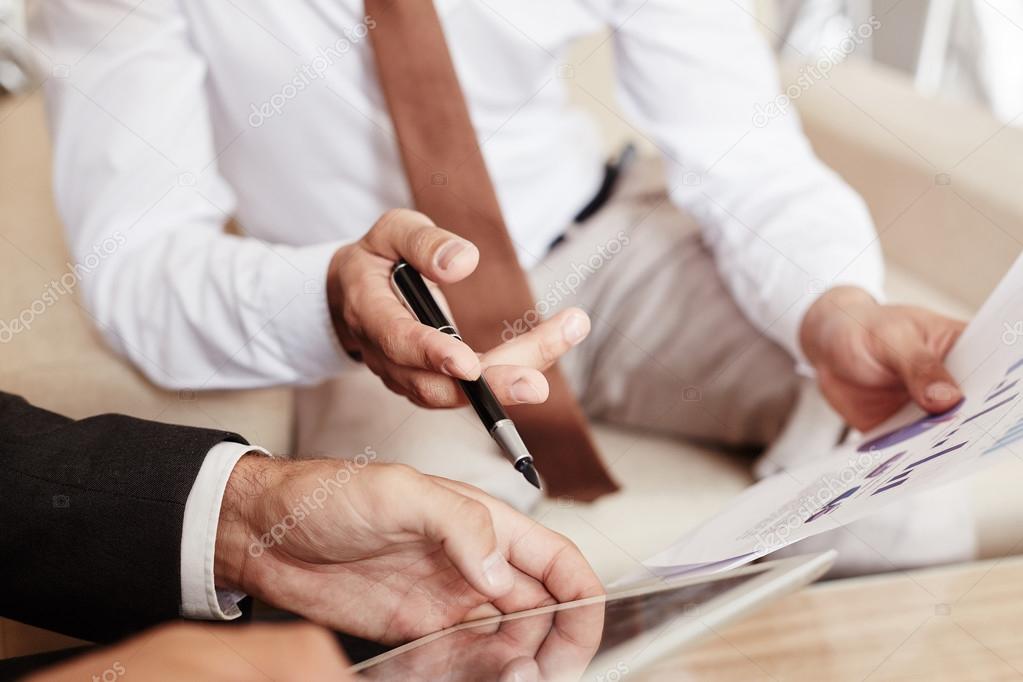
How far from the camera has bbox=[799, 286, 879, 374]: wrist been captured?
706 mm

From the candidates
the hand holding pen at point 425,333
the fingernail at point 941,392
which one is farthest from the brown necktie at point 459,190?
the fingernail at point 941,392

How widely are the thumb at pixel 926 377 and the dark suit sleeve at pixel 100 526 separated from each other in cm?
43

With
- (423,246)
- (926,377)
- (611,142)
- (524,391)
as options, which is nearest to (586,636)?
(524,391)

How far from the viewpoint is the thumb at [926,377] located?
560mm

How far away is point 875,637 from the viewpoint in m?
0.51

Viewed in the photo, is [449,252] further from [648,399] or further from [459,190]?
[648,399]

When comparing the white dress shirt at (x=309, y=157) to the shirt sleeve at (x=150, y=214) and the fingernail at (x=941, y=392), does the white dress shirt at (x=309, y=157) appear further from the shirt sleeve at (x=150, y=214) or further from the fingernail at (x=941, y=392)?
the fingernail at (x=941, y=392)

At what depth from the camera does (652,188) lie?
942 mm

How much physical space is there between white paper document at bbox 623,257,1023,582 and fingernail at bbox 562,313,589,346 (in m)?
0.13

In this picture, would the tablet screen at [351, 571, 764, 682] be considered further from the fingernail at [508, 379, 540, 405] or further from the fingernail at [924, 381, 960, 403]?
the fingernail at [924, 381, 960, 403]

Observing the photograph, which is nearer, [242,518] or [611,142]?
[242,518]

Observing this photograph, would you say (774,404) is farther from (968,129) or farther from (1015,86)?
(1015,86)

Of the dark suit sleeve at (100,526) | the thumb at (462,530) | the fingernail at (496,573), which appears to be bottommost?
the dark suit sleeve at (100,526)

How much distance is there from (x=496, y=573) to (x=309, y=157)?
1.62ft
